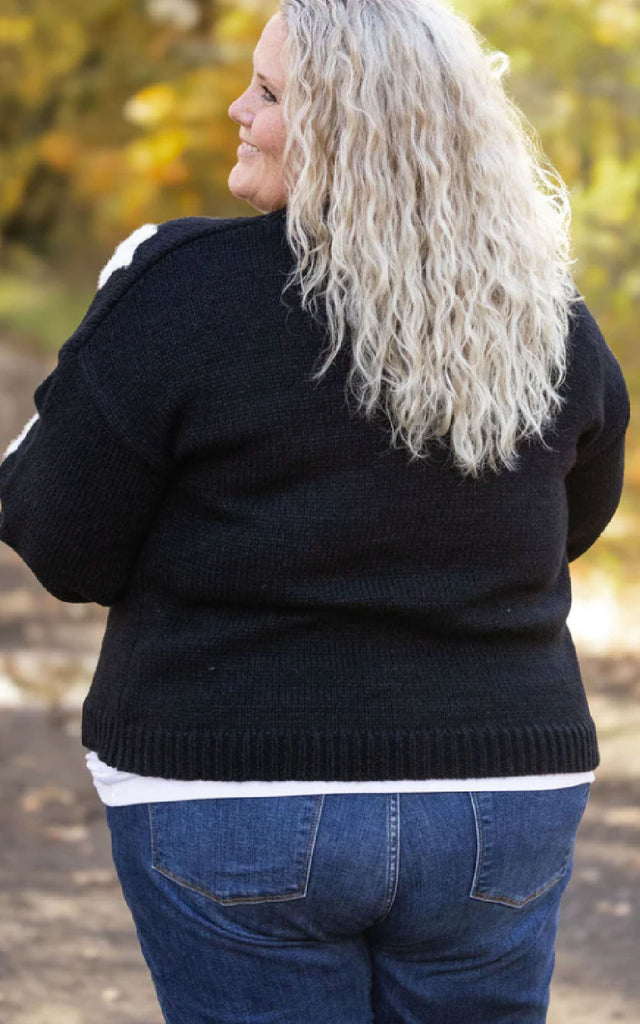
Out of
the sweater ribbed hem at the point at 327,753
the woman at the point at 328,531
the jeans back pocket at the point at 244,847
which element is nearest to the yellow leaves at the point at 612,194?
the woman at the point at 328,531

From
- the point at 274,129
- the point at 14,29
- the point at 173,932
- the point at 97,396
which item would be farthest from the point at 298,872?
the point at 14,29

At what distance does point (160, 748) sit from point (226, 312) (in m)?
0.49

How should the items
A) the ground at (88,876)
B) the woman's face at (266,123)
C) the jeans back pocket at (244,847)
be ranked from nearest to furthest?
the jeans back pocket at (244,847) < the woman's face at (266,123) < the ground at (88,876)

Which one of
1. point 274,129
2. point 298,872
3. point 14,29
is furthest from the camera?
point 14,29

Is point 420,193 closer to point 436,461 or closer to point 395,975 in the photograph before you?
point 436,461

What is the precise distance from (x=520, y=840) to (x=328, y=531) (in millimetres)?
426

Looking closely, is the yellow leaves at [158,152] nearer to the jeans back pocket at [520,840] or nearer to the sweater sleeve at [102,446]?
the sweater sleeve at [102,446]

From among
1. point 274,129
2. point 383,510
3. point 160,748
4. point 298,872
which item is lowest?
point 298,872

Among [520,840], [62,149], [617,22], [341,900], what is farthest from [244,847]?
[62,149]

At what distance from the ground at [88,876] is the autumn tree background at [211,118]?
1633 mm

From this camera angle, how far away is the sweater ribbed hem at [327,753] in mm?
1427

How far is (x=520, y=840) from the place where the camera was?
4.91 feet

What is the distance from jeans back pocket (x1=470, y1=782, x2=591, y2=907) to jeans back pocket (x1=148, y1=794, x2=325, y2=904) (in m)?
0.20

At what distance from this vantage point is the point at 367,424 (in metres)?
1.45
